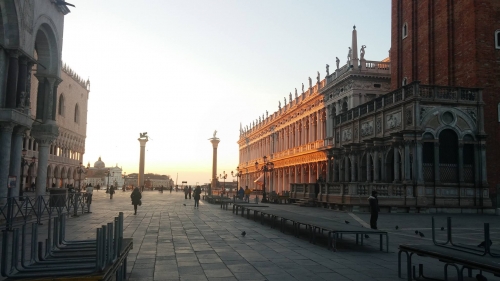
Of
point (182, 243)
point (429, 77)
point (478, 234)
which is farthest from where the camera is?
point (429, 77)

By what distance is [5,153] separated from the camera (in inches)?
719

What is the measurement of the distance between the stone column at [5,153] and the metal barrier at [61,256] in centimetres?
1378

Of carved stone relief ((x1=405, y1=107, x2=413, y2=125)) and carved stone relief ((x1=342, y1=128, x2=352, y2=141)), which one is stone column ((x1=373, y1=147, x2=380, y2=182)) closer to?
carved stone relief ((x1=405, y1=107, x2=413, y2=125))

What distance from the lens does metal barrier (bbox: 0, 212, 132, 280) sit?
4285 millimetres

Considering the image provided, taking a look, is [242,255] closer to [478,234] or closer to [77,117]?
[478,234]

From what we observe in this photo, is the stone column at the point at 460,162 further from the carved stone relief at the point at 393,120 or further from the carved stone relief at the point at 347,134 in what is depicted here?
the carved stone relief at the point at 347,134

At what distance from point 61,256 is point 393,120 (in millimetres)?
24002

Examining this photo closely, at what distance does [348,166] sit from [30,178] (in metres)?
46.0

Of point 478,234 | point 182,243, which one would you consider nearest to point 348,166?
point 478,234

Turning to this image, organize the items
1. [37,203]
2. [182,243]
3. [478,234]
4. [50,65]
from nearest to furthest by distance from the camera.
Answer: [182,243], [478,234], [37,203], [50,65]

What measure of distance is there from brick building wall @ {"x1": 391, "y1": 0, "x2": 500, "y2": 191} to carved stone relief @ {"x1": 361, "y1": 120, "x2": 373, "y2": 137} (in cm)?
648

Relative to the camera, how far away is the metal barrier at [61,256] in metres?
4.29

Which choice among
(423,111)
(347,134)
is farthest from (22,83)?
(347,134)

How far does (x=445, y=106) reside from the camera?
2509 cm
